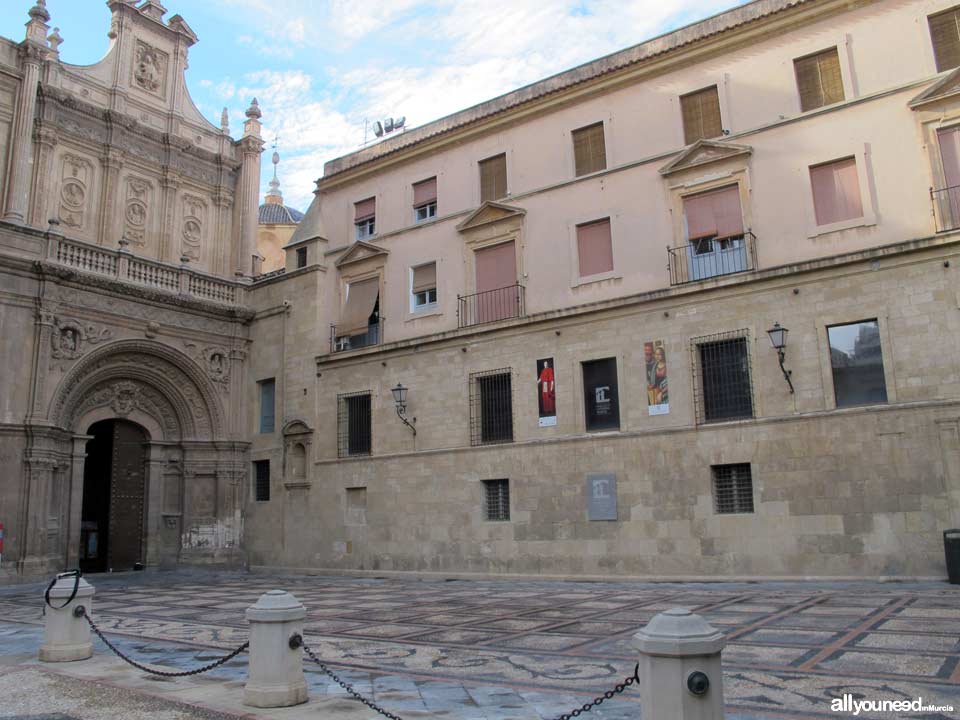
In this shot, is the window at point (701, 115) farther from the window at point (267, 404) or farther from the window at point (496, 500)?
the window at point (267, 404)

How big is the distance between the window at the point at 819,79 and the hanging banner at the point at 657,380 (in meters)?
5.77

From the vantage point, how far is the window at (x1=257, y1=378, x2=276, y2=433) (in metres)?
23.7

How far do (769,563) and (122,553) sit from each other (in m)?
16.7

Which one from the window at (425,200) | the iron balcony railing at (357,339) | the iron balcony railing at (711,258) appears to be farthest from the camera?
the iron balcony railing at (357,339)

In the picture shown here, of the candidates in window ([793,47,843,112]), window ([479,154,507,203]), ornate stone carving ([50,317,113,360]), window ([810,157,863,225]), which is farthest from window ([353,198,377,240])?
window ([810,157,863,225])

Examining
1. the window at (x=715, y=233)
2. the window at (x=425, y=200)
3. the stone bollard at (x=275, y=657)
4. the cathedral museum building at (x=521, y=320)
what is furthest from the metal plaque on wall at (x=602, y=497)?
the stone bollard at (x=275, y=657)

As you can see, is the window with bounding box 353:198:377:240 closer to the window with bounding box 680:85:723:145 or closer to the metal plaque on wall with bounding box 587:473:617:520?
the window with bounding box 680:85:723:145

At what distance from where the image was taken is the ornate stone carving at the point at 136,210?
22781 millimetres

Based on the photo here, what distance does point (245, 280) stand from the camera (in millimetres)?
24812

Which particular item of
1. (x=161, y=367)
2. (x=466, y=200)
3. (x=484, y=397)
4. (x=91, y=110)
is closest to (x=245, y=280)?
(x=161, y=367)

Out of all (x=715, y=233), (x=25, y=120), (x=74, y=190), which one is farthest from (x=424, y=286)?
(x=25, y=120)

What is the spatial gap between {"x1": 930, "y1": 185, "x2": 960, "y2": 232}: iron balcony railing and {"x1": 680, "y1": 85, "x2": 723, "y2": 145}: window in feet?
15.0

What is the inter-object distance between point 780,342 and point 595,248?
5154 millimetres

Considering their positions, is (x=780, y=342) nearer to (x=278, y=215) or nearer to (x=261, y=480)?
(x=261, y=480)
